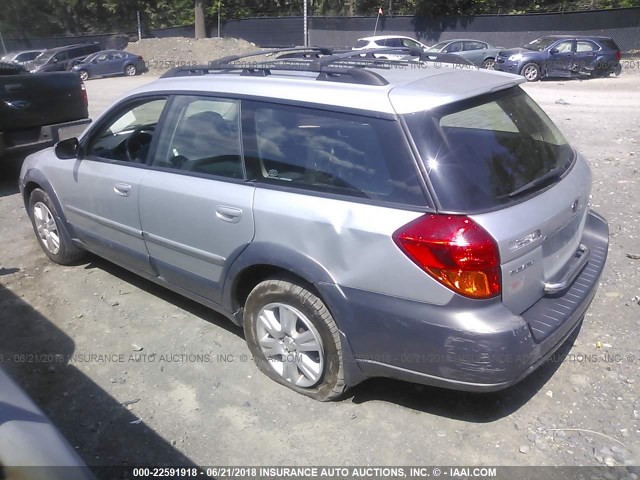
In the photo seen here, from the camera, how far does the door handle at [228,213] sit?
3.33 metres

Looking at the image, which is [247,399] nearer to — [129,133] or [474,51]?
[129,133]

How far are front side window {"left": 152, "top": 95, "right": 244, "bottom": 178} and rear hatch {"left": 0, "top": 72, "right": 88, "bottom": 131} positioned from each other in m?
4.75

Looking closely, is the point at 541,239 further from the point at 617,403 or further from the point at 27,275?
the point at 27,275

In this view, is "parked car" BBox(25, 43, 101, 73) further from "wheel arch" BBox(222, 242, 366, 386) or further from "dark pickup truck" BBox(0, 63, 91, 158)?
"wheel arch" BBox(222, 242, 366, 386)

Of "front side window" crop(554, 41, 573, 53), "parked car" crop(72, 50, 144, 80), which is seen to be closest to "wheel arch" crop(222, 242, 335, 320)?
"front side window" crop(554, 41, 573, 53)

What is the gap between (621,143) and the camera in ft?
29.9

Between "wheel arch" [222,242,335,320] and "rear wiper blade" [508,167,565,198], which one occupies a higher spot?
"rear wiper blade" [508,167,565,198]

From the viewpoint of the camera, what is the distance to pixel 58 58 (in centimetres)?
3106

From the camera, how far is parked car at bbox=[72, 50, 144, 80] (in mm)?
29094

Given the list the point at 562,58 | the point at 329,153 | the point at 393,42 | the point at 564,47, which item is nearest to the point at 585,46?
the point at 564,47

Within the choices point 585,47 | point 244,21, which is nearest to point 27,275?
point 585,47

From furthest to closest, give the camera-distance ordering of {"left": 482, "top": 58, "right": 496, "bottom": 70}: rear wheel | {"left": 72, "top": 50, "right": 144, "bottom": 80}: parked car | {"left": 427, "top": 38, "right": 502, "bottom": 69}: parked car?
{"left": 72, "top": 50, "right": 144, "bottom": 80}: parked car, {"left": 427, "top": 38, "right": 502, "bottom": 69}: parked car, {"left": 482, "top": 58, "right": 496, "bottom": 70}: rear wheel

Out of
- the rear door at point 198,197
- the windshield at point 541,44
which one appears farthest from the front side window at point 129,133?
the windshield at point 541,44

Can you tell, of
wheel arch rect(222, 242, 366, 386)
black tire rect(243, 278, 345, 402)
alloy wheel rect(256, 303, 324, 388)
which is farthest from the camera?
alloy wheel rect(256, 303, 324, 388)
